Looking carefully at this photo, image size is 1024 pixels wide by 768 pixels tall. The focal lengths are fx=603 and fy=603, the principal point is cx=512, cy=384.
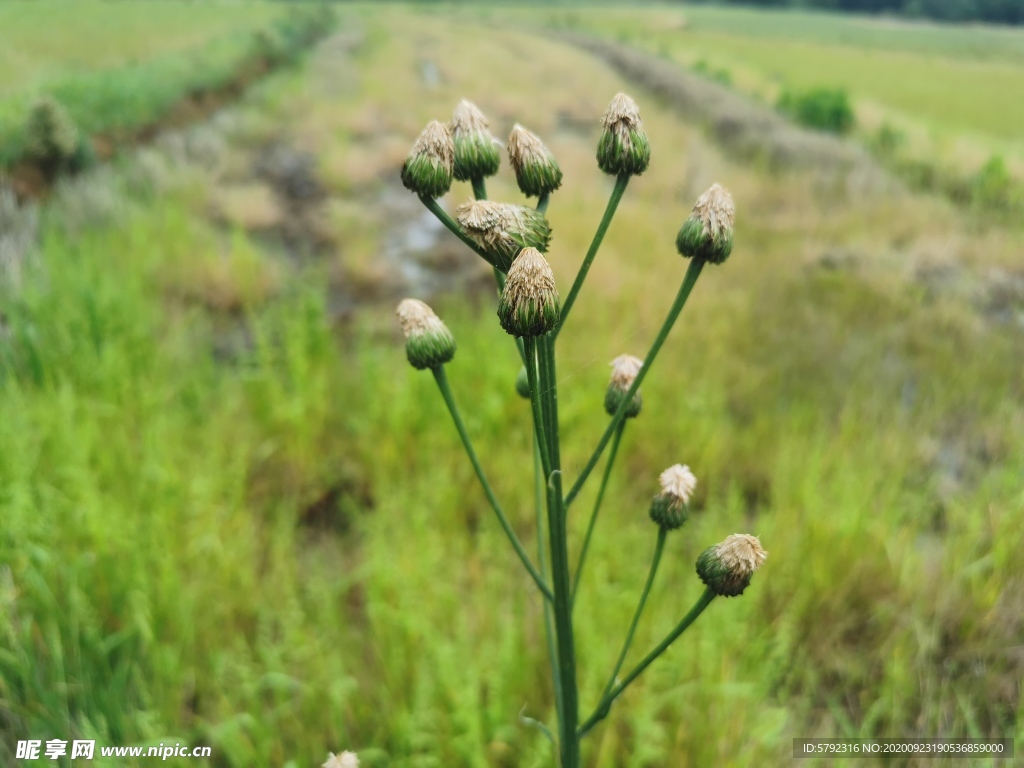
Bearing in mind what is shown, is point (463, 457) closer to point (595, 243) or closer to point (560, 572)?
point (560, 572)

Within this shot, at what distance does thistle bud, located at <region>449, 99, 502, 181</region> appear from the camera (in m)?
0.79

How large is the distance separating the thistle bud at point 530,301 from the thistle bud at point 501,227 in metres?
0.07

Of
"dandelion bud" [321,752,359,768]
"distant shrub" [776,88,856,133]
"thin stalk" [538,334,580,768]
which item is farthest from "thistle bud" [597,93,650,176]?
"distant shrub" [776,88,856,133]

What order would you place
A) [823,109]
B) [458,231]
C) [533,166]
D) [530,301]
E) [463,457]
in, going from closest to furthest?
[530,301] → [458,231] → [533,166] → [463,457] → [823,109]

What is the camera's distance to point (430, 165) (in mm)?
727

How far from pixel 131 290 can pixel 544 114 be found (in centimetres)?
1054

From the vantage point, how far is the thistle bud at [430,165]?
0.72 metres

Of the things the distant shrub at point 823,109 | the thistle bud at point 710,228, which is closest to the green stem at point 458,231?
the thistle bud at point 710,228

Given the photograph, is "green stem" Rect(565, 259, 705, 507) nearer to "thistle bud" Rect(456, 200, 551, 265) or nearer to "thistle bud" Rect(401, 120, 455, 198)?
"thistle bud" Rect(456, 200, 551, 265)

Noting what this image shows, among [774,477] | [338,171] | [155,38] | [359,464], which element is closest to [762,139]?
[338,171]

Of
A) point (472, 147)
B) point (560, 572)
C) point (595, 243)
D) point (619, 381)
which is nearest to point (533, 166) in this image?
point (472, 147)

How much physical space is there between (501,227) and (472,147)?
0.22 metres

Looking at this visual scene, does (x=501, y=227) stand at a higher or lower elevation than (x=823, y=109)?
lower

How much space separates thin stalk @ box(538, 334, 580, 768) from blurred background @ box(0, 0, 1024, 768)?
63mm
